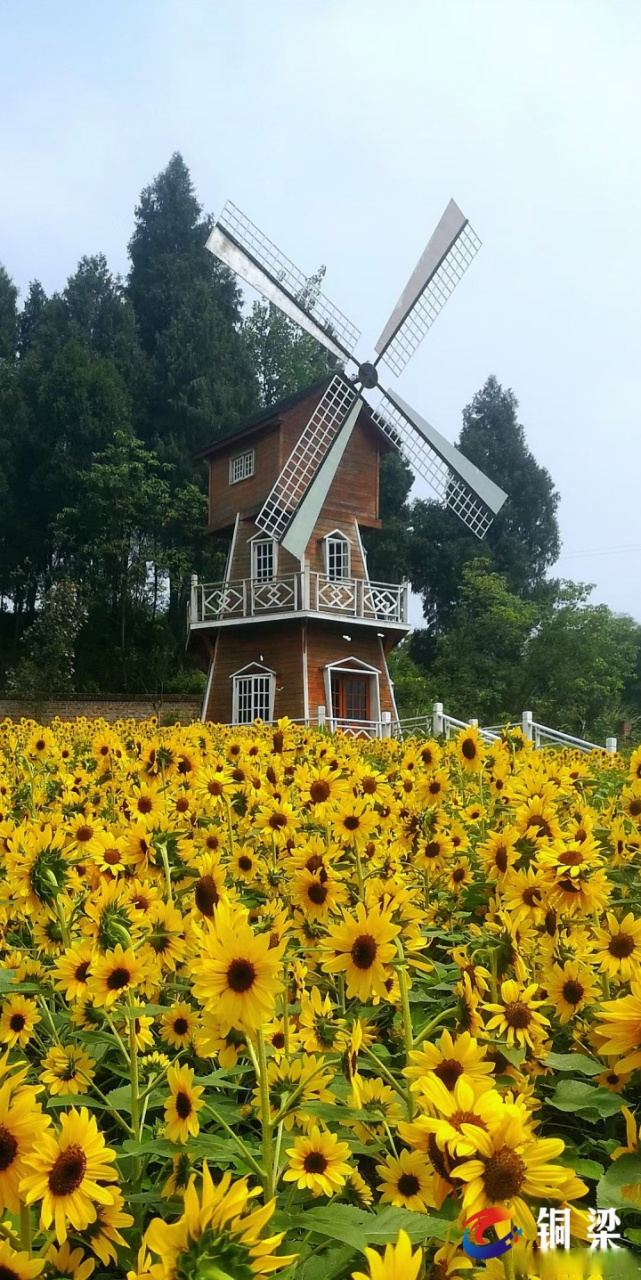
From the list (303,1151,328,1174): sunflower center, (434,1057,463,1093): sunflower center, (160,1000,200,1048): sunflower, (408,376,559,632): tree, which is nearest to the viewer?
(434,1057,463,1093): sunflower center

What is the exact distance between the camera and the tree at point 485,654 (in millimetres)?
25375

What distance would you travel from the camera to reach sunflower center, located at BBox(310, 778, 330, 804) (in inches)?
105

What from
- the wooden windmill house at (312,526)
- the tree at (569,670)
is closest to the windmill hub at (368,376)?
the wooden windmill house at (312,526)

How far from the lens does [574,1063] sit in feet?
5.09

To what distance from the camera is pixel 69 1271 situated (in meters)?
1.15

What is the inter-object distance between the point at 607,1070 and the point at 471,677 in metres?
25.8

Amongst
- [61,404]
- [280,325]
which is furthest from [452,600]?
[61,404]

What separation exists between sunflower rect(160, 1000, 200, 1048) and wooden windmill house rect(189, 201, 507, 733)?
50.5 feet

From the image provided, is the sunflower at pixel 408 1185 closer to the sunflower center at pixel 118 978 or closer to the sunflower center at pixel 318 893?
the sunflower center at pixel 118 978

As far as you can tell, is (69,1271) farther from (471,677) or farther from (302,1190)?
(471,677)

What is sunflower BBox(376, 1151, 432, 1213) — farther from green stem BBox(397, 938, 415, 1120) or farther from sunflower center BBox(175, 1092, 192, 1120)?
sunflower center BBox(175, 1092, 192, 1120)

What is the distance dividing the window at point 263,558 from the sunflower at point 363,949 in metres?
18.0

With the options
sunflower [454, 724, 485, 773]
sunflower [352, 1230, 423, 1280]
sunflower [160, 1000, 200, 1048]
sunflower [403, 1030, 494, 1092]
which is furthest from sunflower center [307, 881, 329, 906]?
sunflower [454, 724, 485, 773]

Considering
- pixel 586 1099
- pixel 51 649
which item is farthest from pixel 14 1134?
pixel 51 649
